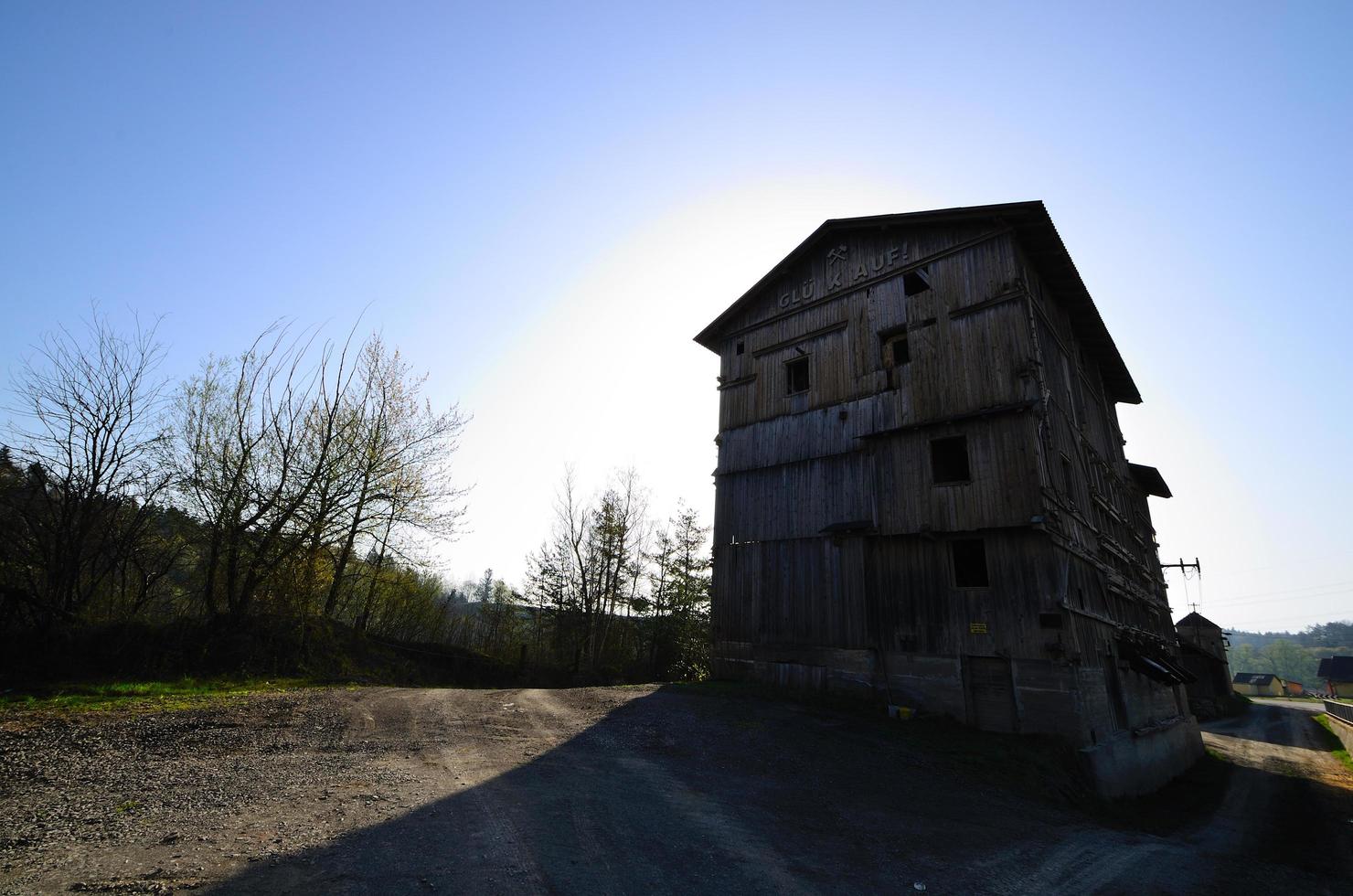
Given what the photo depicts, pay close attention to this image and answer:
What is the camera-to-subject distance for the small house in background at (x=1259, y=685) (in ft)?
296

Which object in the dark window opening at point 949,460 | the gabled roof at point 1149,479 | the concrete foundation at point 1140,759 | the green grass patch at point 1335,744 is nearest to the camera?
the concrete foundation at point 1140,759

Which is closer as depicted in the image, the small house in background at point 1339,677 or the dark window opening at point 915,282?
the dark window opening at point 915,282

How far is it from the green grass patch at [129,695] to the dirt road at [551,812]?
80 centimetres

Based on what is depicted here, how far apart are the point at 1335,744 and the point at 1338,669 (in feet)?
231

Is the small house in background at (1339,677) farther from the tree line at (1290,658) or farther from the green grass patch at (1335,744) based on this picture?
the tree line at (1290,658)

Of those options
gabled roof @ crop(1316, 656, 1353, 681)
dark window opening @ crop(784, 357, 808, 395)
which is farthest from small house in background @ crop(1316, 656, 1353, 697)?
dark window opening @ crop(784, 357, 808, 395)

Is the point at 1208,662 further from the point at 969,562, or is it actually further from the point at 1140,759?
the point at 969,562

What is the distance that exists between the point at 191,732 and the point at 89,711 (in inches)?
97.6

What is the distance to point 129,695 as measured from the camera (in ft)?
36.3

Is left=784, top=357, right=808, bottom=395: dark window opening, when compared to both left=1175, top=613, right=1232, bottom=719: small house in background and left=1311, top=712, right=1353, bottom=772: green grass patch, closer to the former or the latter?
left=1311, top=712, right=1353, bottom=772: green grass patch

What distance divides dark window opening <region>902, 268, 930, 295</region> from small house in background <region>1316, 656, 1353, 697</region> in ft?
337

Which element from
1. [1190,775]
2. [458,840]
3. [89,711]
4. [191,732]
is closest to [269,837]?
[458,840]

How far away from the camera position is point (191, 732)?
880 cm

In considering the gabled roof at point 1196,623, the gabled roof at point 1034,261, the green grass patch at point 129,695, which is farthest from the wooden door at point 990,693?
the gabled roof at point 1196,623
